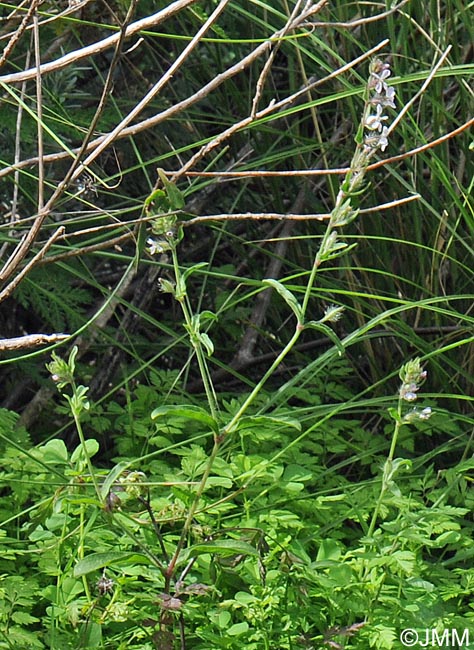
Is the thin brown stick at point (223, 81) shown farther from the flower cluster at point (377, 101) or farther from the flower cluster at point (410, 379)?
the flower cluster at point (410, 379)

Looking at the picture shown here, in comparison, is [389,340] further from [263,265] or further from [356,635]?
[356,635]

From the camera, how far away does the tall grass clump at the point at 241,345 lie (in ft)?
3.97

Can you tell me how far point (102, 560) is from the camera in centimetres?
113

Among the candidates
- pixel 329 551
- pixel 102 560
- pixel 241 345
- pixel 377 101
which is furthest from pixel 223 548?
pixel 241 345

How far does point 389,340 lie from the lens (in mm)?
1997

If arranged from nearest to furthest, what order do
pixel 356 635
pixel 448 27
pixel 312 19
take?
1. pixel 356 635
2. pixel 448 27
3. pixel 312 19

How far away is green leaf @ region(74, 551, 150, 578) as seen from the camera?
1.11 metres

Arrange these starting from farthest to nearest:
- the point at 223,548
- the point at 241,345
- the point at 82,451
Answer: the point at 241,345, the point at 82,451, the point at 223,548

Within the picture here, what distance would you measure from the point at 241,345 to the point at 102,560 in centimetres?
100

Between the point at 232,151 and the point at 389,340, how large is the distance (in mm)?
564

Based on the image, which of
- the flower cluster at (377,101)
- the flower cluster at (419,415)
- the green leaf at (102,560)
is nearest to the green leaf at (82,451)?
the green leaf at (102,560)

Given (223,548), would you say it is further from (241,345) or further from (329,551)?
(241,345)

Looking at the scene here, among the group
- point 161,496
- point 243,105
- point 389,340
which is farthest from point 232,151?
point 161,496

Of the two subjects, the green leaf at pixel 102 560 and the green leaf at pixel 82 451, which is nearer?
the green leaf at pixel 102 560
